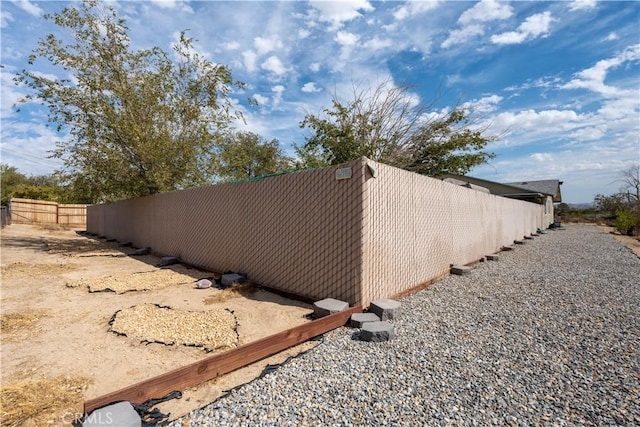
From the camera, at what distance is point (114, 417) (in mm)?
1730

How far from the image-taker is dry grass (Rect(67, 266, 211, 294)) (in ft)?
17.6

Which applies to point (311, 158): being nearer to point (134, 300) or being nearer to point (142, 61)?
point (142, 61)

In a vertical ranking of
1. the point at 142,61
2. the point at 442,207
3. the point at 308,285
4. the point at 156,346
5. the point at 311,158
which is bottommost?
the point at 156,346

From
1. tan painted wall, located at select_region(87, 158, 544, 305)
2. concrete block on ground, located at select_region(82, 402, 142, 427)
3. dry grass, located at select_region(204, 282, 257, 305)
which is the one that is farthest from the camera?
dry grass, located at select_region(204, 282, 257, 305)

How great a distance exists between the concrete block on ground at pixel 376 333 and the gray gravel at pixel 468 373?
80mm

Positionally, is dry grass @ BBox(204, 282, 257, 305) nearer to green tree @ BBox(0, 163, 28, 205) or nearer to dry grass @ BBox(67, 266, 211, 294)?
dry grass @ BBox(67, 266, 211, 294)

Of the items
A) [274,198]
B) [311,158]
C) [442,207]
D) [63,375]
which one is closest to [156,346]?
[63,375]

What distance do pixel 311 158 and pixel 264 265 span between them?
377 inches

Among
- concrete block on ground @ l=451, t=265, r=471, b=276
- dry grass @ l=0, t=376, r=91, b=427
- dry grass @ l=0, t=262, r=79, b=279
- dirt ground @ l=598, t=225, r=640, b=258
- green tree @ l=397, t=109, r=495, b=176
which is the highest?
green tree @ l=397, t=109, r=495, b=176

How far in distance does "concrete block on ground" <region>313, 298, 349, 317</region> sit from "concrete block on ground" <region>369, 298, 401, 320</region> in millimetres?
348

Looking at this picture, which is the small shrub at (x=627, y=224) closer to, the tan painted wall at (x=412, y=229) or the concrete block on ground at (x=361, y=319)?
the tan painted wall at (x=412, y=229)

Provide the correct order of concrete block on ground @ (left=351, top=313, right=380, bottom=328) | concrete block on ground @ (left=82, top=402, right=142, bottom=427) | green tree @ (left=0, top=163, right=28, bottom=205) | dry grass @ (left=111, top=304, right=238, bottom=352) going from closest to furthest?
concrete block on ground @ (left=82, top=402, right=142, bottom=427)
dry grass @ (left=111, top=304, right=238, bottom=352)
concrete block on ground @ (left=351, top=313, right=380, bottom=328)
green tree @ (left=0, top=163, right=28, bottom=205)

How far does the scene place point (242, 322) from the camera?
12.4 feet

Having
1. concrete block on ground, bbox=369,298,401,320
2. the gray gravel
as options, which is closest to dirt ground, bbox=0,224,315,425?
the gray gravel
